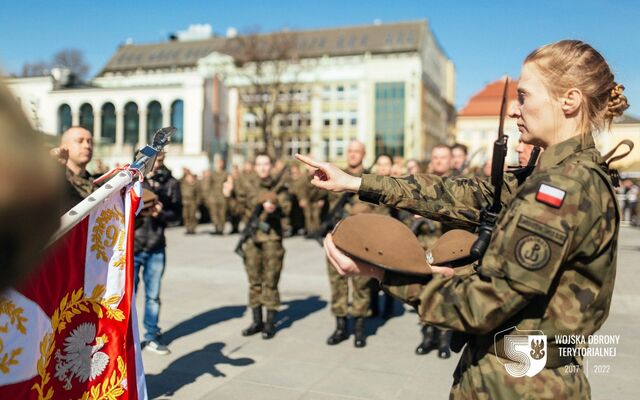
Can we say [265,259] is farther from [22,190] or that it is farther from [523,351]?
[22,190]

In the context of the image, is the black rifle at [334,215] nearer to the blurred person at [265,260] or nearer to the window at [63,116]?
the blurred person at [265,260]

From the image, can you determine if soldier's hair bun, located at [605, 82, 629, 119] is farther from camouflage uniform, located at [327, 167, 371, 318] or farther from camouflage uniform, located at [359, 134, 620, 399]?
camouflage uniform, located at [327, 167, 371, 318]

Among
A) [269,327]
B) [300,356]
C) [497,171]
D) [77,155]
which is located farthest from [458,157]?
[497,171]

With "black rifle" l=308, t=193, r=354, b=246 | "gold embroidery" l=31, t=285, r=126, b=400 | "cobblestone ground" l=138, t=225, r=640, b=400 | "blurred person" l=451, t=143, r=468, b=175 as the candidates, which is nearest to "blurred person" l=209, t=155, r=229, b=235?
"cobblestone ground" l=138, t=225, r=640, b=400

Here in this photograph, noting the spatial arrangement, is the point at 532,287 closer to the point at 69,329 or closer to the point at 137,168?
the point at 69,329

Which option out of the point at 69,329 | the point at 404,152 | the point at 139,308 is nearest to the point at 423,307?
the point at 69,329

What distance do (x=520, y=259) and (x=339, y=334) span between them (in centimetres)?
490

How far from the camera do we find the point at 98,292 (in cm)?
300

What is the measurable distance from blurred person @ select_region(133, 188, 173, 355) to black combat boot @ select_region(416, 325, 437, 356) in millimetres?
2568

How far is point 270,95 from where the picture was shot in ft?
179

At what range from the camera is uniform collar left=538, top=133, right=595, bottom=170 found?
1.71 m

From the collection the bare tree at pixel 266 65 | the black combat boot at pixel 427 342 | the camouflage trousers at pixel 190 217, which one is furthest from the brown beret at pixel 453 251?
the bare tree at pixel 266 65

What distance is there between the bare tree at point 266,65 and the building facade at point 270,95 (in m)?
0.13

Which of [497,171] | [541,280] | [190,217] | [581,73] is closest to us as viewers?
[541,280]
